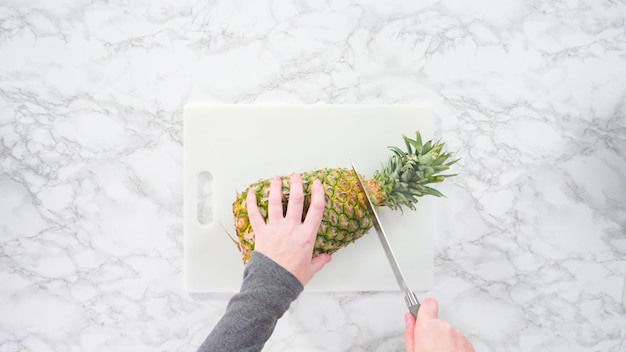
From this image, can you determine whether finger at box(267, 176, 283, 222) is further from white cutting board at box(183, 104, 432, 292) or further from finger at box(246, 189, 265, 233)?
white cutting board at box(183, 104, 432, 292)

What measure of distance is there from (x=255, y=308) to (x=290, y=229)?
196mm

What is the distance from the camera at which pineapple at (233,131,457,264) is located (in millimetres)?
1188

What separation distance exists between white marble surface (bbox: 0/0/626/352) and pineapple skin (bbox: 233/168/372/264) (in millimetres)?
280

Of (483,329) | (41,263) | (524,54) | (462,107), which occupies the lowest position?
(483,329)

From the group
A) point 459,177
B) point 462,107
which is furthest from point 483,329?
point 462,107

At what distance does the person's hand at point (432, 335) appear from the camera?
3.47 ft

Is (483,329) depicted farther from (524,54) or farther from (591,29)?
(591,29)

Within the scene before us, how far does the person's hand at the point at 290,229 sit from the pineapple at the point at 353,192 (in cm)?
3

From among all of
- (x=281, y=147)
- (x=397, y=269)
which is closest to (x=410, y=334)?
(x=397, y=269)

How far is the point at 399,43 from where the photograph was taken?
1.43 meters

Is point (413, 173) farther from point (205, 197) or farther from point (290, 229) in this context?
point (205, 197)

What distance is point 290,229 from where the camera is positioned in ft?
3.89

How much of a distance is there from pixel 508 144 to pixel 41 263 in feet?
4.59

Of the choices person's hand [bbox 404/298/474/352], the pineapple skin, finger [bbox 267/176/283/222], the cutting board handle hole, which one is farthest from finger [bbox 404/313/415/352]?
the cutting board handle hole
